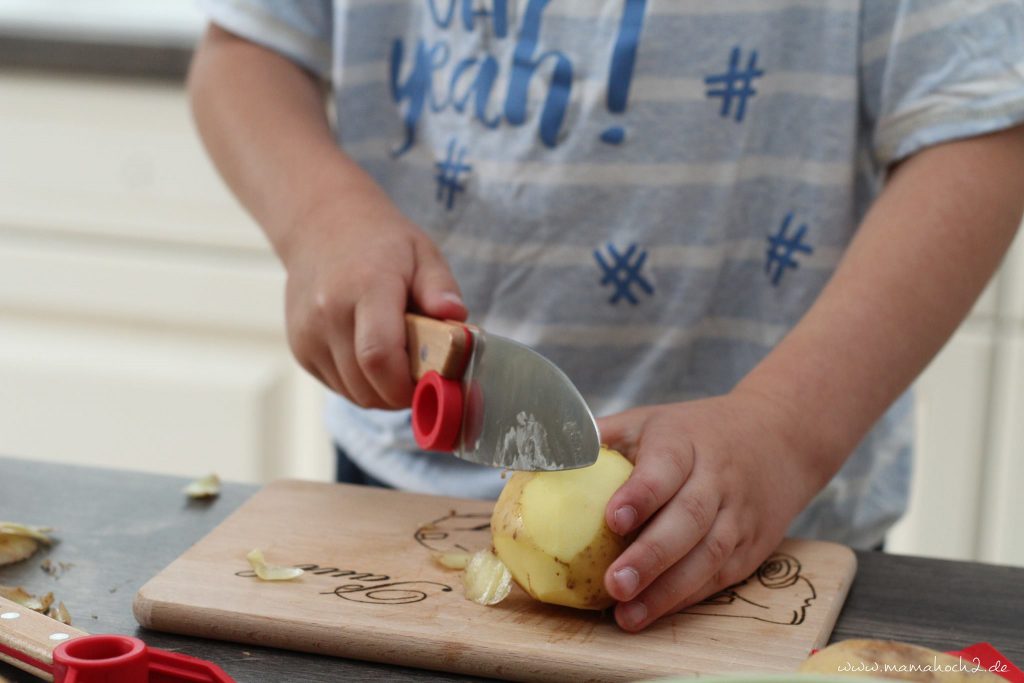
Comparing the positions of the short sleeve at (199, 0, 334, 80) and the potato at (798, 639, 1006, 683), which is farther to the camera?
the short sleeve at (199, 0, 334, 80)

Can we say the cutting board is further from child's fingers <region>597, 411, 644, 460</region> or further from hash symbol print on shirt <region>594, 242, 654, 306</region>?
hash symbol print on shirt <region>594, 242, 654, 306</region>

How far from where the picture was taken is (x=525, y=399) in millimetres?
635

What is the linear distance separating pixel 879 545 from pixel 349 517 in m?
0.41

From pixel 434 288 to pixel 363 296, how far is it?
0.14ft

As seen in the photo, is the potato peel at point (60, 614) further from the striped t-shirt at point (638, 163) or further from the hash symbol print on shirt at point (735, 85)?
the hash symbol print on shirt at point (735, 85)

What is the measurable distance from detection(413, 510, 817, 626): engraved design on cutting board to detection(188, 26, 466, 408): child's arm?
0.08 meters

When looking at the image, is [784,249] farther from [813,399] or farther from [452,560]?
[452,560]

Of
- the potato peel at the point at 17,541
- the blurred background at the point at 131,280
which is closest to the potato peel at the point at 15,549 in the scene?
the potato peel at the point at 17,541

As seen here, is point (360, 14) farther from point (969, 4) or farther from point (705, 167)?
point (969, 4)

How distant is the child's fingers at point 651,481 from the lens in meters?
0.60

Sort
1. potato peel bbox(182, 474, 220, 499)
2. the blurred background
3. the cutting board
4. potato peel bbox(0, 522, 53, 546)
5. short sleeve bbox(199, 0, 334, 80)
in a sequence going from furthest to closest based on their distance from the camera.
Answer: the blurred background < short sleeve bbox(199, 0, 334, 80) < potato peel bbox(182, 474, 220, 499) < potato peel bbox(0, 522, 53, 546) < the cutting board

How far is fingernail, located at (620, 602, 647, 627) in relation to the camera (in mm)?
597

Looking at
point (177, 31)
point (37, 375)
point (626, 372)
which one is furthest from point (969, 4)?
point (37, 375)

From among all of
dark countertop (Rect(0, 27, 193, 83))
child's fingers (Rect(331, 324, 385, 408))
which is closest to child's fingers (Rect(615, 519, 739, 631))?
child's fingers (Rect(331, 324, 385, 408))
